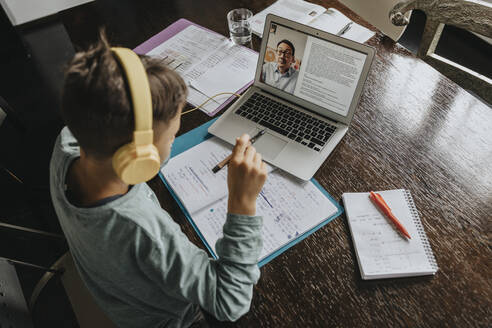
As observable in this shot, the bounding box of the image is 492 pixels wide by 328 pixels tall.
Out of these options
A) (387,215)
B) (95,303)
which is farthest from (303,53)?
(95,303)

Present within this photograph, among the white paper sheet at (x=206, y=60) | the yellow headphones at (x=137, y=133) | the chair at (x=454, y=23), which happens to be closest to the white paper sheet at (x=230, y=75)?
the white paper sheet at (x=206, y=60)

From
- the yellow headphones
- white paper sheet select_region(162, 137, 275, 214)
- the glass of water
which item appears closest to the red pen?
white paper sheet select_region(162, 137, 275, 214)

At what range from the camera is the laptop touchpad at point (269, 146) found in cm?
90

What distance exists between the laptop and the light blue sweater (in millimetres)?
305

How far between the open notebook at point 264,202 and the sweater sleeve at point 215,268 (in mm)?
99

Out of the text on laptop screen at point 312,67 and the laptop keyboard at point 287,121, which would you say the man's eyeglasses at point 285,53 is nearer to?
the text on laptop screen at point 312,67

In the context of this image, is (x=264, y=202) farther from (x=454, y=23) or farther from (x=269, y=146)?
(x=454, y=23)

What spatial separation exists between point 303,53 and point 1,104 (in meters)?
0.98

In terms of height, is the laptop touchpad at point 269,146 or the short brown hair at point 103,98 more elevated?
the short brown hair at point 103,98

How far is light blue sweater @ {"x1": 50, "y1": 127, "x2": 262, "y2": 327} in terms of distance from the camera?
0.56 m

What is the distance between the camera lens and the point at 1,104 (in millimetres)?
1078

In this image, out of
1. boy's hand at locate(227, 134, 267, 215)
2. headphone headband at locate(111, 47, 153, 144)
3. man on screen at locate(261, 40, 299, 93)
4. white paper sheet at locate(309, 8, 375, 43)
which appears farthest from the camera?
white paper sheet at locate(309, 8, 375, 43)

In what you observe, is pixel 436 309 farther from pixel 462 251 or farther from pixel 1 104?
pixel 1 104

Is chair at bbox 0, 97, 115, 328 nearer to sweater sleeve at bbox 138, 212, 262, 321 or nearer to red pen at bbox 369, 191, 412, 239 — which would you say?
sweater sleeve at bbox 138, 212, 262, 321
